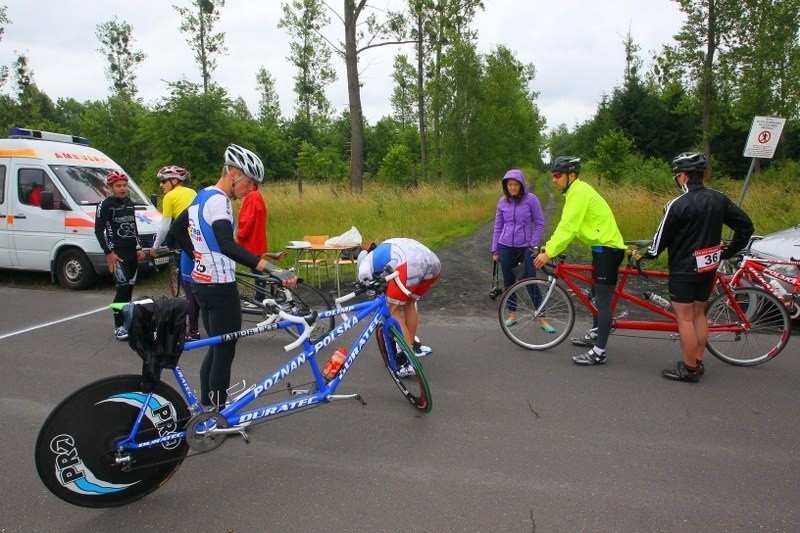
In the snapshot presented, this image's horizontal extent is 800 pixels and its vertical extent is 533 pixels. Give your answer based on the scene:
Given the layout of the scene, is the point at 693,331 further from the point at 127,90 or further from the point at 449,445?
the point at 127,90

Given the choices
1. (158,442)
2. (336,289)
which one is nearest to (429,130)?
(336,289)

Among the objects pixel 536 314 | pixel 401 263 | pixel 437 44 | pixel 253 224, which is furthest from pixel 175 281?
pixel 437 44

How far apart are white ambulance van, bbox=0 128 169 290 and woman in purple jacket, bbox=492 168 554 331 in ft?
20.0

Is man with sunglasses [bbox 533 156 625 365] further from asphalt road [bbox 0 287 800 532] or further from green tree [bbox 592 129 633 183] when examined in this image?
green tree [bbox 592 129 633 183]

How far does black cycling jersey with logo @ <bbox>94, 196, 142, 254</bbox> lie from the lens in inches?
235

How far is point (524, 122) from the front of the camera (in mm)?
41281

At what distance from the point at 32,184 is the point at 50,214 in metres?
0.67

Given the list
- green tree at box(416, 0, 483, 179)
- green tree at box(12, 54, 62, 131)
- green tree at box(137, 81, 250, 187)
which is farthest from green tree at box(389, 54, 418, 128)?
green tree at box(12, 54, 62, 131)

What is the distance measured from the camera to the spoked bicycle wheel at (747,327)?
502 cm

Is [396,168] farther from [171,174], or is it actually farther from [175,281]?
[171,174]

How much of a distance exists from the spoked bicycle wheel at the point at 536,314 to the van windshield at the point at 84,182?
7.41 metres

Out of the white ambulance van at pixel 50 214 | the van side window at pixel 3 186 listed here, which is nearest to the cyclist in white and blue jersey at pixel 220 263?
the white ambulance van at pixel 50 214

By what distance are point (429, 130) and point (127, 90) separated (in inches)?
→ 1247

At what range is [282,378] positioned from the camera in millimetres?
3422
